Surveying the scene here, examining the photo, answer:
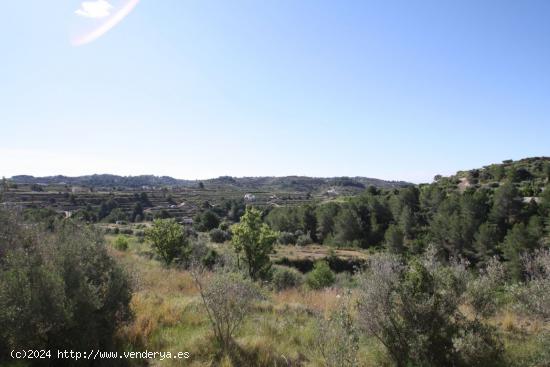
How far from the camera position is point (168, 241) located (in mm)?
21109

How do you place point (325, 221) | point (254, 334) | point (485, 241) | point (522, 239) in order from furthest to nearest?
point (325, 221) → point (485, 241) → point (522, 239) → point (254, 334)

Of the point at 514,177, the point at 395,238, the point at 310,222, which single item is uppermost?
the point at 514,177

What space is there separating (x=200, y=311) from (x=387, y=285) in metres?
4.12

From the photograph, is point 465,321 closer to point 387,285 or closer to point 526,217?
point 387,285

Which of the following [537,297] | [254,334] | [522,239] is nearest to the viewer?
[537,297]

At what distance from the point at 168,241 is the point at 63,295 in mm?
17165

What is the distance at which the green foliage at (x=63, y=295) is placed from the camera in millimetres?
4266

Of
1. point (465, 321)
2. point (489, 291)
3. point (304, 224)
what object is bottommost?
point (304, 224)

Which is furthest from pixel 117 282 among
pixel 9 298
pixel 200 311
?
pixel 200 311

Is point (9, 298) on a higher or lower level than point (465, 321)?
higher

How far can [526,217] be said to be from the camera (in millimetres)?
55156

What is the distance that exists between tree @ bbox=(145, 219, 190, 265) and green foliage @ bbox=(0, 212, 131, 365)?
49.6 ft

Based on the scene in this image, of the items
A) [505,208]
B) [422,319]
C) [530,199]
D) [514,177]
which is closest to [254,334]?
[422,319]

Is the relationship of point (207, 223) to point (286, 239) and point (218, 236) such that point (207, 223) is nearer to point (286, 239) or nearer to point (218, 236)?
point (218, 236)
